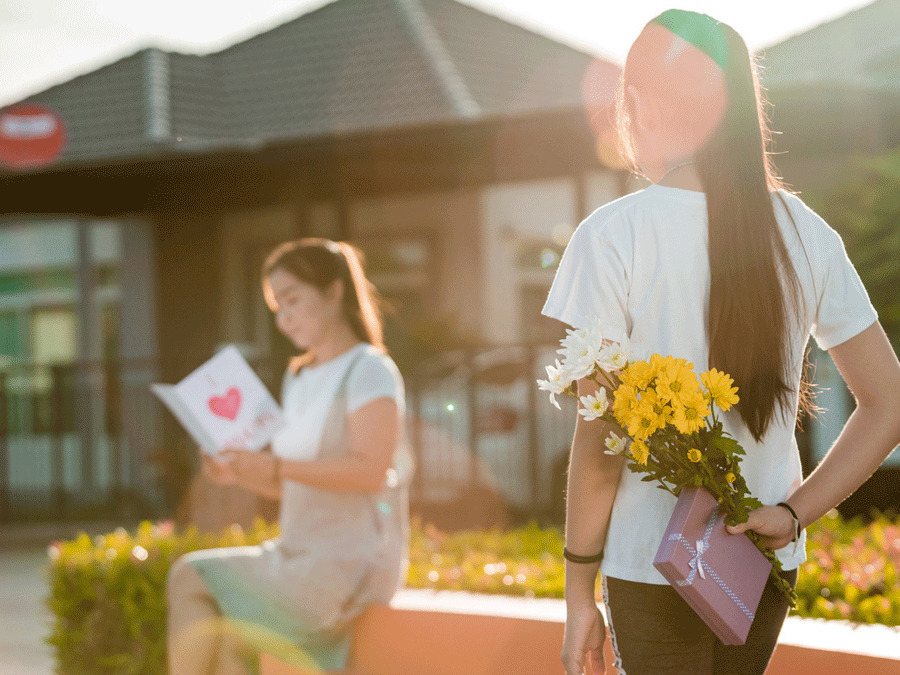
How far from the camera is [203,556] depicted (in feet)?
10.8

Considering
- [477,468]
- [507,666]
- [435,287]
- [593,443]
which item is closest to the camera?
[593,443]

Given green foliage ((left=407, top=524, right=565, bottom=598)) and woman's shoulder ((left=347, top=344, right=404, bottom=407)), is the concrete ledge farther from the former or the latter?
woman's shoulder ((left=347, top=344, right=404, bottom=407))

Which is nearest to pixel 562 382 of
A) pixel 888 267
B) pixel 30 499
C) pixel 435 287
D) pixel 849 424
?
pixel 849 424

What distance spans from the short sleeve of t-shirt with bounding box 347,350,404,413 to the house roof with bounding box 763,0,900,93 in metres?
8.62

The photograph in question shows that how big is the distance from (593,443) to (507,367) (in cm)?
710

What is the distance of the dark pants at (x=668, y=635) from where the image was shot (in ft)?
5.35

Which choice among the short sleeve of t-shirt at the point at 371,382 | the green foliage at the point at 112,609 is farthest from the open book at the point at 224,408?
the green foliage at the point at 112,609

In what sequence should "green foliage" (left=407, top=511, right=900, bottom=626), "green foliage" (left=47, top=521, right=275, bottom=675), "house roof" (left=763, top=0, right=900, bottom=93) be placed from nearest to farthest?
"green foliage" (left=407, top=511, right=900, bottom=626), "green foliage" (left=47, top=521, right=275, bottom=675), "house roof" (left=763, top=0, right=900, bottom=93)

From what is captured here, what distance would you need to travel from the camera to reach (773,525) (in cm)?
161

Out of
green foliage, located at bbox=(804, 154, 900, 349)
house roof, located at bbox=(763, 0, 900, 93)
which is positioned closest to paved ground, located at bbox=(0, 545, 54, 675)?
green foliage, located at bbox=(804, 154, 900, 349)

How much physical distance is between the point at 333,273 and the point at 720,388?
226 cm

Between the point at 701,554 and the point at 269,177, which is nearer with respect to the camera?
the point at 701,554

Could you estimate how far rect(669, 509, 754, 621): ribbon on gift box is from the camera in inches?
58.6

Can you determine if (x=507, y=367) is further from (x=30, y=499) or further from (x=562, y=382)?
(x=562, y=382)
